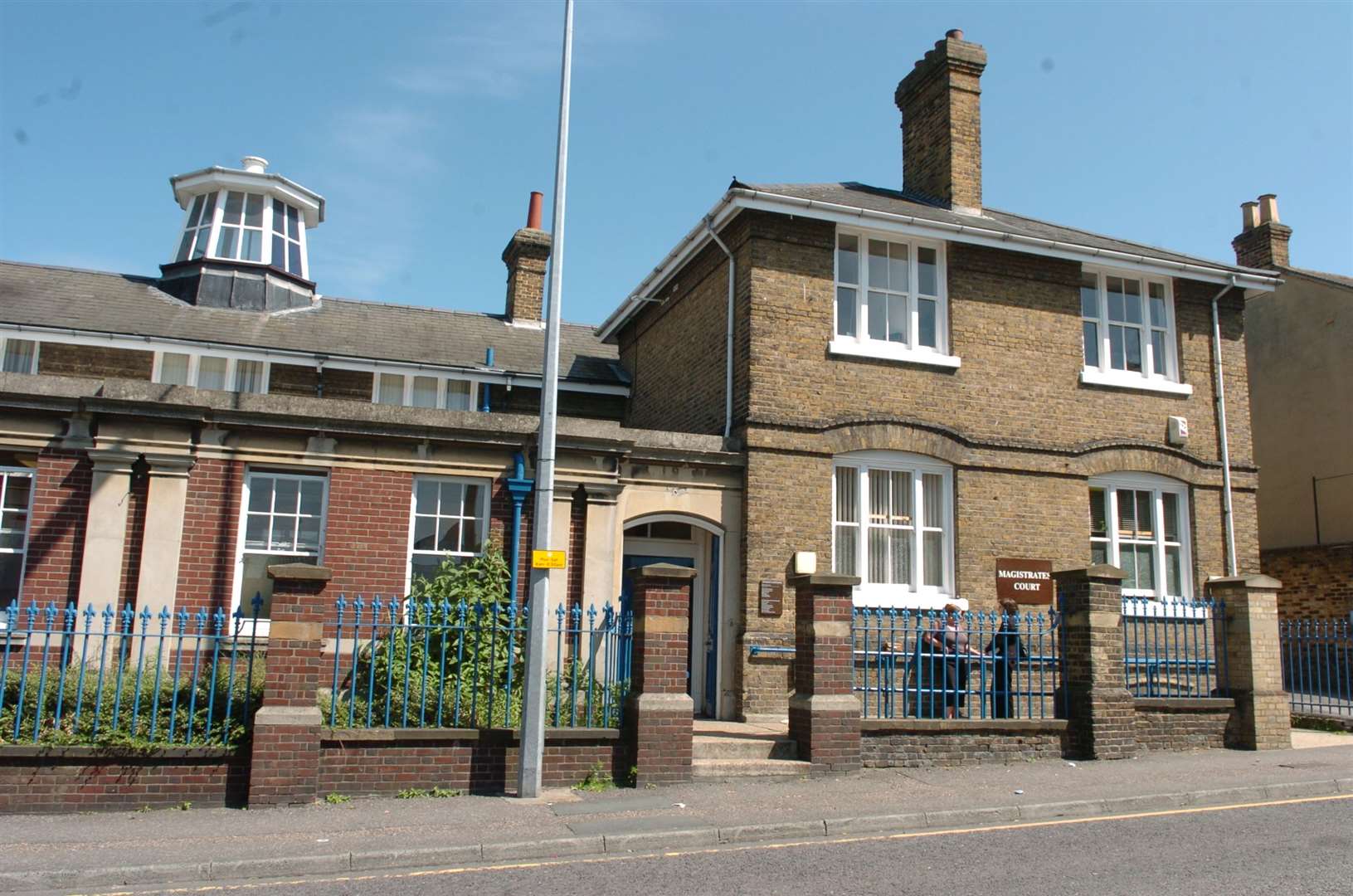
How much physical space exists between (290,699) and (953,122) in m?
12.8

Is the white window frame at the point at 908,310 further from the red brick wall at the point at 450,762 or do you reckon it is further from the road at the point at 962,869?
the road at the point at 962,869

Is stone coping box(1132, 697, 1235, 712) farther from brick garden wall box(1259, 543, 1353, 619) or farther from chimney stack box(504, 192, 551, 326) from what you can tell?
chimney stack box(504, 192, 551, 326)

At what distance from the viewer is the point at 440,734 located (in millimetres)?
9508

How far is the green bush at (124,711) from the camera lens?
8859 millimetres

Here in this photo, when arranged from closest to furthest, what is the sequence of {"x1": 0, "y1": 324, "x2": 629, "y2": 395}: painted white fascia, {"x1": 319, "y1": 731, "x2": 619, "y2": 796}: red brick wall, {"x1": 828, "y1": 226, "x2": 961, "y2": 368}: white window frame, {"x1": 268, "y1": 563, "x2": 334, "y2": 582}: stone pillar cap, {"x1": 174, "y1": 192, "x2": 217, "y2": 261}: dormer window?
{"x1": 268, "y1": 563, "x2": 334, "y2": 582}: stone pillar cap, {"x1": 319, "y1": 731, "x2": 619, "y2": 796}: red brick wall, {"x1": 828, "y1": 226, "x2": 961, "y2": 368}: white window frame, {"x1": 0, "y1": 324, "x2": 629, "y2": 395}: painted white fascia, {"x1": 174, "y1": 192, "x2": 217, "y2": 261}: dormer window

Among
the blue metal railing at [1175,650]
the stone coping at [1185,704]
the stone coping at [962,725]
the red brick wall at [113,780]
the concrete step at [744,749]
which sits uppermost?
the blue metal railing at [1175,650]

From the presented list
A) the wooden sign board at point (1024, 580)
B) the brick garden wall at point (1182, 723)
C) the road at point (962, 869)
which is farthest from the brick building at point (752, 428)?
the road at point (962, 869)

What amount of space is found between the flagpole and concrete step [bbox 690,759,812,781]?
1.56 m

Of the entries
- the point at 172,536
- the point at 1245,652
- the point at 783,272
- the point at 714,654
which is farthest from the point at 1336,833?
the point at 172,536

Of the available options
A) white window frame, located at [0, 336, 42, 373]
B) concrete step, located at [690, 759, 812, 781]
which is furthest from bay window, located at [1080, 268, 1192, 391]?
white window frame, located at [0, 336, 42, 373]

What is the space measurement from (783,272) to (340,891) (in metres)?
9.64

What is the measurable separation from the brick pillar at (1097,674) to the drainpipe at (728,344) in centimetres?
470

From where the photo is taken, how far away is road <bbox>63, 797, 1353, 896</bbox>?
666cm

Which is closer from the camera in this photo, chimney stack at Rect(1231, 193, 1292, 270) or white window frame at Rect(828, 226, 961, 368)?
white window frame at Rect(828, 226, 961, 368)
